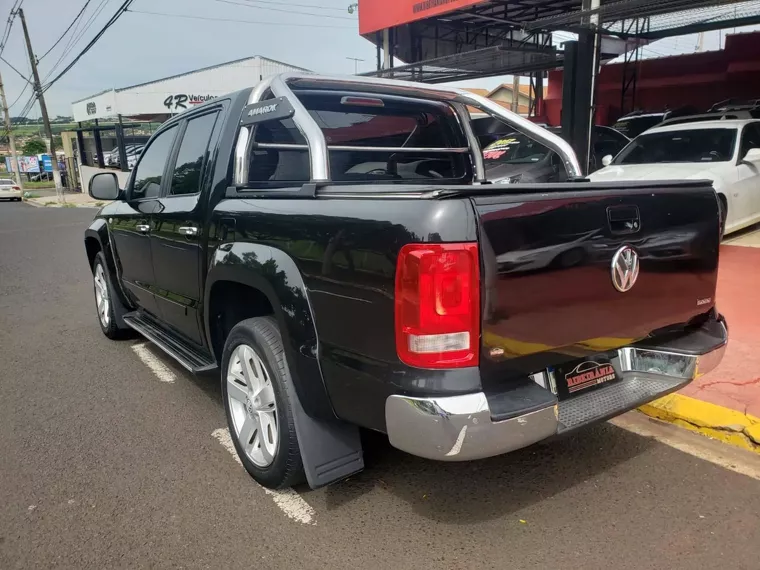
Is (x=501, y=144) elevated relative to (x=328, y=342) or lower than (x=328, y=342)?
elevated

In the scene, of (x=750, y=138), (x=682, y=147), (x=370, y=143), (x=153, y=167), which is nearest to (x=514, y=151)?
(x=682, y=147)

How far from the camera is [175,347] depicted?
3.91 meters

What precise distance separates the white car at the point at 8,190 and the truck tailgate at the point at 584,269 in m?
37.9

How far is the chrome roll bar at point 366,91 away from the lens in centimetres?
276

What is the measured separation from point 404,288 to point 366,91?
75.9 inches

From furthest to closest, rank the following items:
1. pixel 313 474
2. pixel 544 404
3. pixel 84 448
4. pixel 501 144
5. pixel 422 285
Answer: pixel 501 144
pixel 84 448
pixel 313 474
pixel 544 404
pixel 422 285

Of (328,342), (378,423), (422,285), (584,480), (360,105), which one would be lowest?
(584,480)

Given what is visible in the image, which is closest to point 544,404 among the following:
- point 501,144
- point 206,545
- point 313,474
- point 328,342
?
point 328,342

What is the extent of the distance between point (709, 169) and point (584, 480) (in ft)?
20.6

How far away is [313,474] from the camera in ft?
8.32

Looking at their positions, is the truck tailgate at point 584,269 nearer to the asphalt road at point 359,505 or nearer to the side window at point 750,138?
the asphalt road at point 359,505

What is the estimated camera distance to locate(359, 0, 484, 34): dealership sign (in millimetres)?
14016

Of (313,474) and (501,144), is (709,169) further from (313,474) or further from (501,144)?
(313,474)

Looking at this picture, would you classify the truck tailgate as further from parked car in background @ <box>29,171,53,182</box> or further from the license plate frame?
parked car in background @ <box>29,171,53,182</box>
